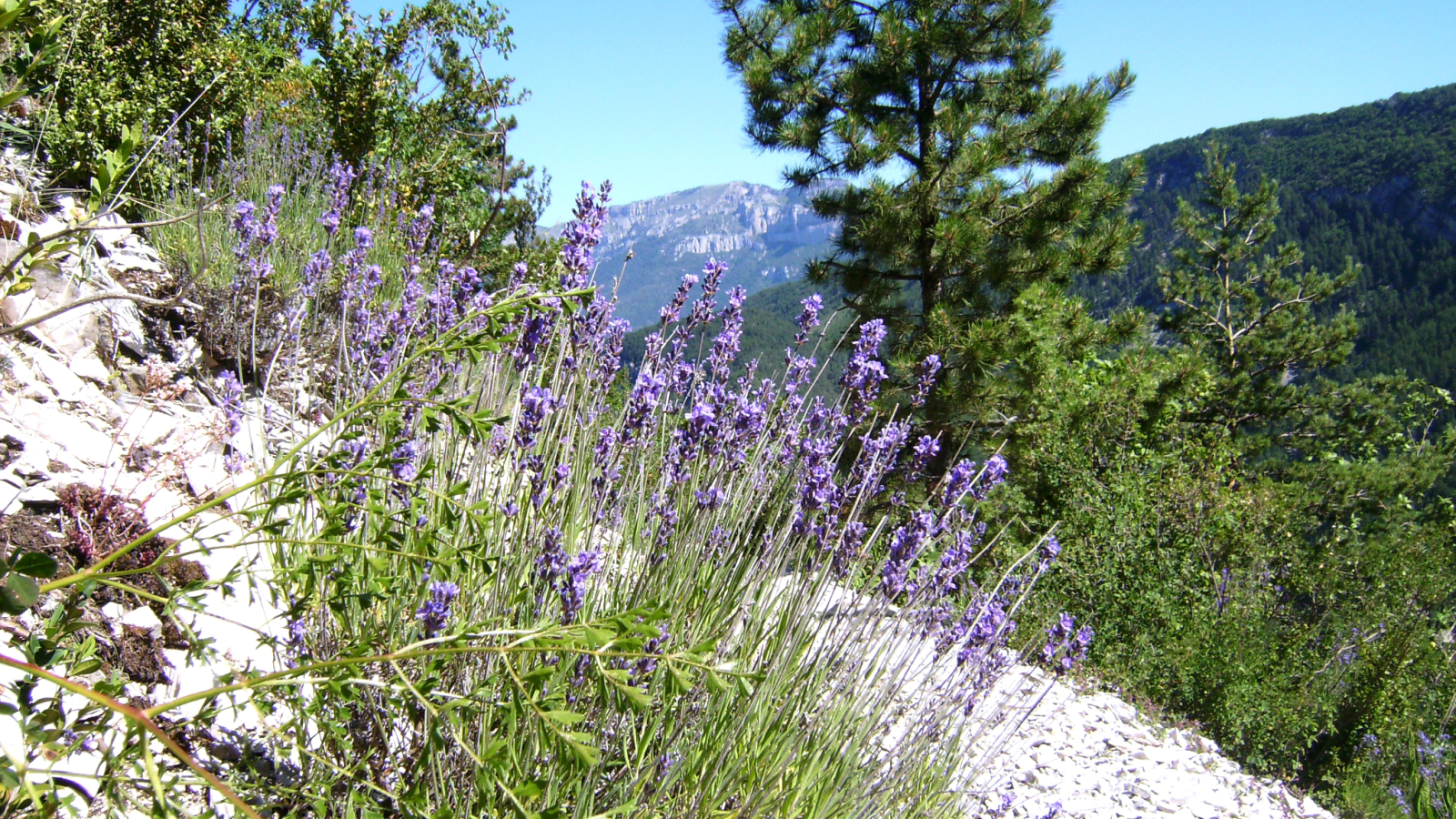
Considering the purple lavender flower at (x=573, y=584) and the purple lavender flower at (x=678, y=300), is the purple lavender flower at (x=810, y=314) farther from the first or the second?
the purple lavender flower at (x=573, y=584)

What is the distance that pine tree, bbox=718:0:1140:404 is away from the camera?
795 cm

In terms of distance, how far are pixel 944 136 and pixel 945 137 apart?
2cm

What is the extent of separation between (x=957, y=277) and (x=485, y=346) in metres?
8.31

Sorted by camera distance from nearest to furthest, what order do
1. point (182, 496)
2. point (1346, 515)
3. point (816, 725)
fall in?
point (816, 725) → point (182, 496) → point (1346, 515)

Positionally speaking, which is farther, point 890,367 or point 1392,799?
point 890,367

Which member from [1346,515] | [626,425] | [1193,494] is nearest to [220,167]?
[626,425]

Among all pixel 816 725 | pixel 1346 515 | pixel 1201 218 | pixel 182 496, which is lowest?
pixel 1346 515

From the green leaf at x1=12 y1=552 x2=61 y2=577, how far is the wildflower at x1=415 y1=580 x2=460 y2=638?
792 millimetres

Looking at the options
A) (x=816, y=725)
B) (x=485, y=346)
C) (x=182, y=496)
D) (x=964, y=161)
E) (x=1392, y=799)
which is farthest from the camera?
(x=964, y=161)

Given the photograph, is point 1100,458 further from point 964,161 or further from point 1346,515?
point 1346,515

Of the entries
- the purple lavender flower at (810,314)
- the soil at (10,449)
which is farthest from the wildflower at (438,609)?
the soil at (10,449)

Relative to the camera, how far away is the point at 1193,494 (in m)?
7.39

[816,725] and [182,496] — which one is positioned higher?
[182,496]

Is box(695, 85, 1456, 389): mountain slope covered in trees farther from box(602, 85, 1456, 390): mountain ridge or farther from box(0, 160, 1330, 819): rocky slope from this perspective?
box(0, 160, 1330, 819): rocky slope
